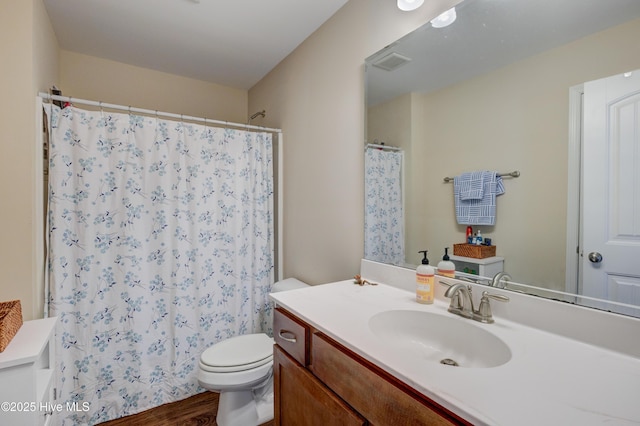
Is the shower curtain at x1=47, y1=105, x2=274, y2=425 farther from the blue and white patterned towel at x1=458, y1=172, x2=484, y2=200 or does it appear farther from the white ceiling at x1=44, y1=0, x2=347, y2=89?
the blue and white patterned towel at x1=458, y1=172, x2=484, y2=200

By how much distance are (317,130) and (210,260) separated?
1166 mm

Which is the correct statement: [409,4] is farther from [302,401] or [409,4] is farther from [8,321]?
[8,321]

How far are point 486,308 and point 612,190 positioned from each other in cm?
49

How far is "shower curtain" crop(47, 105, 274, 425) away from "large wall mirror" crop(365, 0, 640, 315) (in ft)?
4.21

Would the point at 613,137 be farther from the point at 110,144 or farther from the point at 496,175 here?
the point at 110,144

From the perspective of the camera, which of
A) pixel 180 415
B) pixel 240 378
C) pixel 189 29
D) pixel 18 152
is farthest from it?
pixel 189 29

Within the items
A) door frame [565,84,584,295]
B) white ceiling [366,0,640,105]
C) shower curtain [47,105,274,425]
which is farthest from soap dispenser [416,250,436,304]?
shower curtain [47,105,274,425]

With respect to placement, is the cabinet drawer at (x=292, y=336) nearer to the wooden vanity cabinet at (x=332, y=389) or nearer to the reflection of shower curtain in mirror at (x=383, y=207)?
the wooden vanity cabinet at (x=332, y=389)

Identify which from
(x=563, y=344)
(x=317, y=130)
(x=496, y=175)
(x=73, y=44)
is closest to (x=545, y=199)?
(x=496, y=175)

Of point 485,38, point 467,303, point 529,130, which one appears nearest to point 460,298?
point 467,303

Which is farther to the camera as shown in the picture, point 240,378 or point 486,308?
point 240,378

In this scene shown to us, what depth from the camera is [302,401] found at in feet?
3.40

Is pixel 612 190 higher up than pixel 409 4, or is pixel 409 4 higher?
pixel 409 4

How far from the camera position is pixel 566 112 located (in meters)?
0.92
